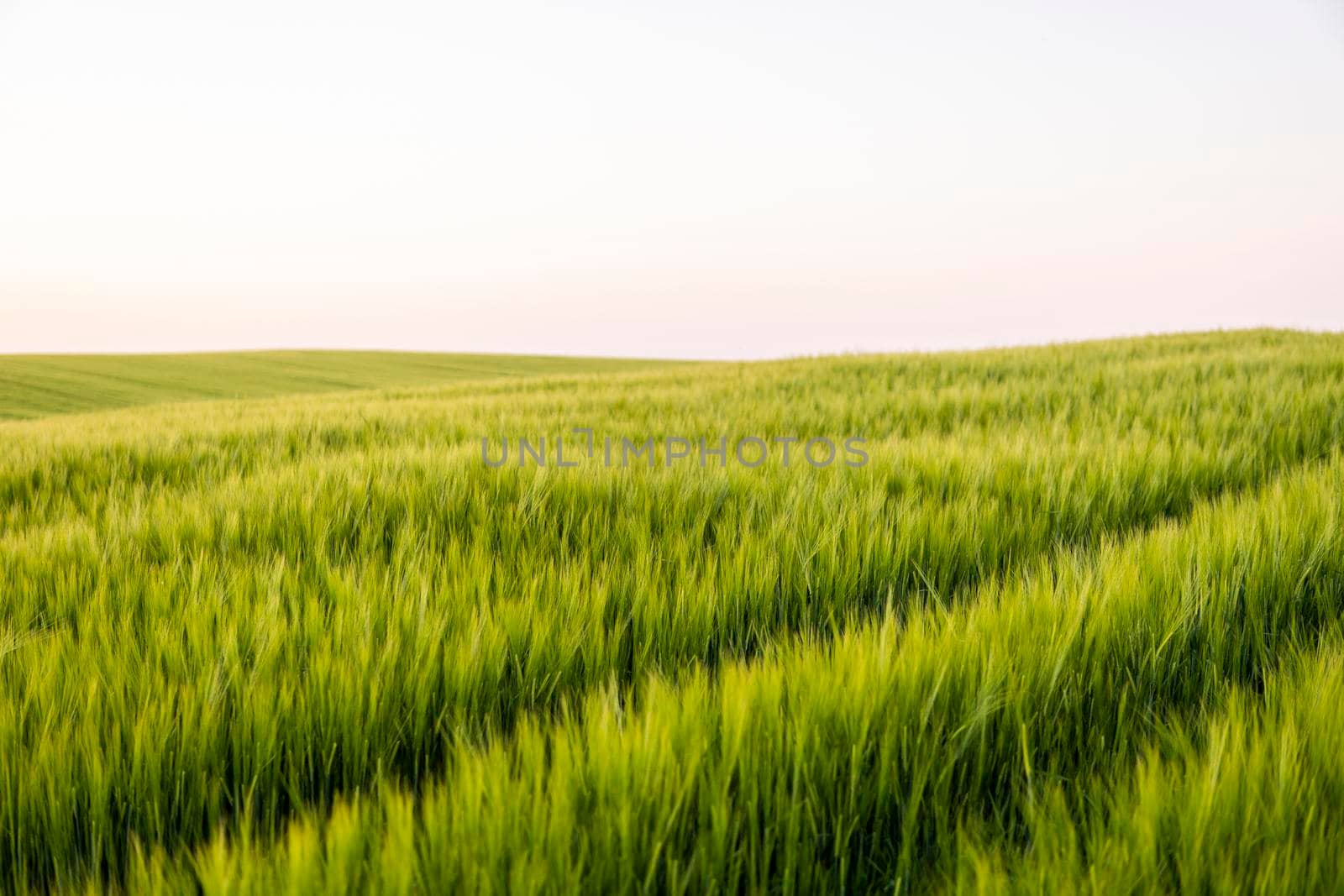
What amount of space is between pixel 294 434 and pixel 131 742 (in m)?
3.16

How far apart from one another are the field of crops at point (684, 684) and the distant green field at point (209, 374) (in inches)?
791

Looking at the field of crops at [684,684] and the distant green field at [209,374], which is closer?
the field of crops at [684,684]

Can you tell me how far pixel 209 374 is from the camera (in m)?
27.7

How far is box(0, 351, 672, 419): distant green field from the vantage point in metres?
19.9

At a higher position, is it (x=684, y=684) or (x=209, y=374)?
(x=209, y=374)

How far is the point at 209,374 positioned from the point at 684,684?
32698 millimetres

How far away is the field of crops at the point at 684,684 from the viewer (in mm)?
588

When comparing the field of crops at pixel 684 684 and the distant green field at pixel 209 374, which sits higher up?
the distant green field at pixel 209 374

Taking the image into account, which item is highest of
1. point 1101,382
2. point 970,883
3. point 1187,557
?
point 1101,382

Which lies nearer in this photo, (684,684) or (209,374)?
(684,684)

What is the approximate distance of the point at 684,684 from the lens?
91 cm

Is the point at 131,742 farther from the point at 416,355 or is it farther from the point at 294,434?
the point at 416,355

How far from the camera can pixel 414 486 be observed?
1.93m

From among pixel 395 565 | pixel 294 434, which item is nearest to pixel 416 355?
pixel 294 434
